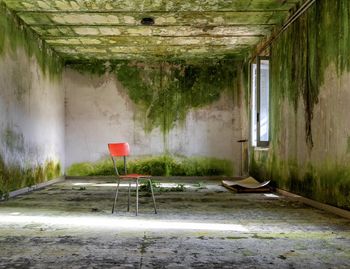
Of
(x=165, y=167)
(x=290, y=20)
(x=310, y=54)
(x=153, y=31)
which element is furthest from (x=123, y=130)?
(x=310, y=54)

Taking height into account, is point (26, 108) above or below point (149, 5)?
below

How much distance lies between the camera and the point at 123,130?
10.5 metres

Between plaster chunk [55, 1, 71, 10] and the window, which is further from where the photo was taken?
the window

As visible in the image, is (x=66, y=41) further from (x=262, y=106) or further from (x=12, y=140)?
(x=262, y=106)

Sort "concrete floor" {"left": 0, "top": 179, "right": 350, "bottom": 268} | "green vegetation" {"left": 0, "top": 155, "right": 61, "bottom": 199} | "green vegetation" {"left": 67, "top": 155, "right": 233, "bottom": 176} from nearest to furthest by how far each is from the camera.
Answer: "concrete floor" {"left": 0, "top": 179, "right": 350, "bottom": 268}
"green vegetation" {"left": 0, "top": 155, "right": 61, "bottom": 199}
"green vegetation" {"left": 67, "top": 155, "right": 233, "bottom": 176}

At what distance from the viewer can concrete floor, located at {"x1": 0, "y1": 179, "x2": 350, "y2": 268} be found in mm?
2674

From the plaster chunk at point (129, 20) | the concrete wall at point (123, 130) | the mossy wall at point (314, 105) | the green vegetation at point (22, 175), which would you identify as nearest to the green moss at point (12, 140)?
the green vegetation at point (22, 175)

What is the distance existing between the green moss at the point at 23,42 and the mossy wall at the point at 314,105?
4.52m

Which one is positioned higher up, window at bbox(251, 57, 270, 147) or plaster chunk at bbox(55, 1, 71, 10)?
plaster chunk at bbox(55, 1, 71, 10)

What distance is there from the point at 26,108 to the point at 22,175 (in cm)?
123

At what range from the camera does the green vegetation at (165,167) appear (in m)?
10.5

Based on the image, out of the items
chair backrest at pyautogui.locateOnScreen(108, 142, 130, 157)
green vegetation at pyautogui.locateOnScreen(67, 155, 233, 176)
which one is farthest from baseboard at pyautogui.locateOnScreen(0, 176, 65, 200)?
chair backrest at pyautogui.locateOnScreen(108, 142, 130, 157)

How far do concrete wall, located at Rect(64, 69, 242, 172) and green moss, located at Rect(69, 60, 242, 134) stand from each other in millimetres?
184

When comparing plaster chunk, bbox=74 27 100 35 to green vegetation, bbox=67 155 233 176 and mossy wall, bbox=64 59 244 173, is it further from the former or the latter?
green vegetation, bbox=67 155 233 176
